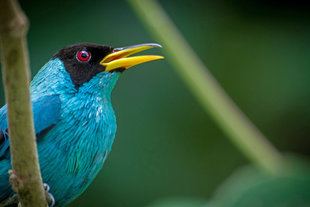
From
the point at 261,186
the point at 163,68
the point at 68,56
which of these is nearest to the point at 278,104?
the point at 163,68

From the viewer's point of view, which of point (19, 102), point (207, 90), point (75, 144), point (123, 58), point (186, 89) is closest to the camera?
point (19, 102)

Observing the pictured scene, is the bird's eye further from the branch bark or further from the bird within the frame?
the branch bark

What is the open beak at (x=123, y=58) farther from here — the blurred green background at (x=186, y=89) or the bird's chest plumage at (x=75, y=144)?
the blurred green background at (x=186, y=89)

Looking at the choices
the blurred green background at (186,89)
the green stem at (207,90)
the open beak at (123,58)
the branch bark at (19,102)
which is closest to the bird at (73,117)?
the open beak at (123,58)

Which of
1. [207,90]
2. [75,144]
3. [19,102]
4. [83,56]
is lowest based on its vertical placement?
[207,90]

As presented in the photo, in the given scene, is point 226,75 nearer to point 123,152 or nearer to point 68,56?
point 123,152

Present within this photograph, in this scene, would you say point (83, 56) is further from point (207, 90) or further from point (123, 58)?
point (207, 90)

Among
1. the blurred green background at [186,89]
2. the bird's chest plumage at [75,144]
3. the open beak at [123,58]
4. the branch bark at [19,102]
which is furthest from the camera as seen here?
the blurred green background at [186,89]

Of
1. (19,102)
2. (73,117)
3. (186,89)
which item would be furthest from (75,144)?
(186,89)
